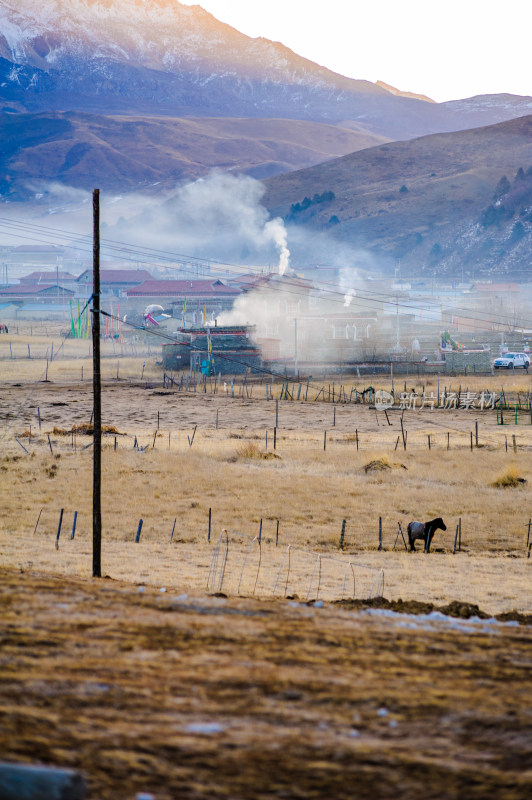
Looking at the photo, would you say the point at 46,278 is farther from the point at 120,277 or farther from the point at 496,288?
the point at 496,288

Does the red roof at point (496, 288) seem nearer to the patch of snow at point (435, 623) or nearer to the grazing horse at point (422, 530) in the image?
the grazing horse at point (422, 530)

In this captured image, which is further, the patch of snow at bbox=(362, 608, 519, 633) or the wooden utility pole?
the wooden utility pole

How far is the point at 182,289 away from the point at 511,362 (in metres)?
71.5

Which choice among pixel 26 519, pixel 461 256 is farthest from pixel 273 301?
pixel 461 256

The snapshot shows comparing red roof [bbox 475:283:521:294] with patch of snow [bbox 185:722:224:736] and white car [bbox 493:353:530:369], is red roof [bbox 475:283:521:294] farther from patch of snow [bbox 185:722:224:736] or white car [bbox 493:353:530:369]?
patch of snow [bbox 185:722:224:736]

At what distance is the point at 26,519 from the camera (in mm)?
23500

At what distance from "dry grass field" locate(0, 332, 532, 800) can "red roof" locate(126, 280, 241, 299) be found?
326 ft

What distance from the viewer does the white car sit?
71.5 m

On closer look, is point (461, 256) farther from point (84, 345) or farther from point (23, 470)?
point (23, 470)

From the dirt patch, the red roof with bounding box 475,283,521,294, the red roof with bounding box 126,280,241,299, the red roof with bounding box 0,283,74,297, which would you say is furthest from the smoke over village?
the red roof with bounding box 0,283,74,297

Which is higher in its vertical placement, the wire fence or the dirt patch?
the dirt patch

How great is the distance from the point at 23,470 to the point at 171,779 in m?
26.0

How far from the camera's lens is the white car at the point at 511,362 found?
235ft

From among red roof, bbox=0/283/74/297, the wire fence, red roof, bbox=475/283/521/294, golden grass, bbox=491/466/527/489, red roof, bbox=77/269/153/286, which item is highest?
red roof, bbox=77/269/153/286
